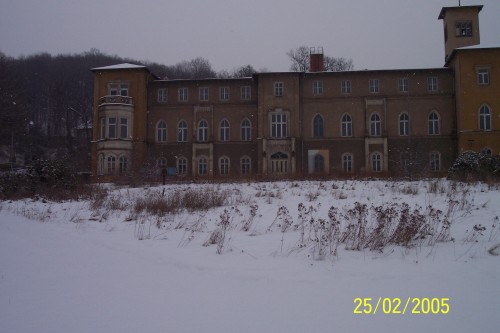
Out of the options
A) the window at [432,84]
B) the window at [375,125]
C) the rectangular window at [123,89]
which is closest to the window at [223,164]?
the rectangular window at [123,89]

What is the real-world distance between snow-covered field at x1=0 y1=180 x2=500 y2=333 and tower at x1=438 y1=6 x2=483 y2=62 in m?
36.1

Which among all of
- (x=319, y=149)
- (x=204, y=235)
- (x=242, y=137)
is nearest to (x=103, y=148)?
(x=242, y=137)

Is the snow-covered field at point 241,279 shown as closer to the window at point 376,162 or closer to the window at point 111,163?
the window at point 376,162

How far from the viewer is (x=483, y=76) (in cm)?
3475

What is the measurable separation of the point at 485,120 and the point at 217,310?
A: 36.8 meters

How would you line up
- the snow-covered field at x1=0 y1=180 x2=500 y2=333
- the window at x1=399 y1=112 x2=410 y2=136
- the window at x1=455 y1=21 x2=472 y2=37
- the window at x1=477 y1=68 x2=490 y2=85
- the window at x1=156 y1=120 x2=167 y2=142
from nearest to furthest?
the snow-covered field at x1=0 y1=180 x2=500 y2=333 → the window at x1=477 y1=68 x2=490 y2=85 → the window at x1=399 y1=112 x2=410 y2=136 → the window at x1=455 y1=21 x2=472 y2=37 → the window at x1=156 y1=120 x2=167 y2=142

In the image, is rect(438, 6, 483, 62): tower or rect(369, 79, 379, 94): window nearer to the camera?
rect(369, 79, 379, 94): window

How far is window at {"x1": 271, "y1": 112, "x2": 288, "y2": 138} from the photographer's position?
3703cm

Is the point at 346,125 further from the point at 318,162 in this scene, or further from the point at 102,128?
the point at 102,128

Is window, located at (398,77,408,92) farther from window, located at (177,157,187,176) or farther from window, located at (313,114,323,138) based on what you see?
window, located at (177,157,187,176)

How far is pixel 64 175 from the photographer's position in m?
17.2

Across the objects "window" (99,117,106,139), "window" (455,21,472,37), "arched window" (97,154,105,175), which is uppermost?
"window" (455,21,472,37)

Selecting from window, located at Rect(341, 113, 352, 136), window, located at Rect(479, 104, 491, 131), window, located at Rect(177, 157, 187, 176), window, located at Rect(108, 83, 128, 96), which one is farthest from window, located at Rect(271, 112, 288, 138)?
window, located at Rect(479, 104, 491, 131)

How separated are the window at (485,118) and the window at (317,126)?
13.2m
